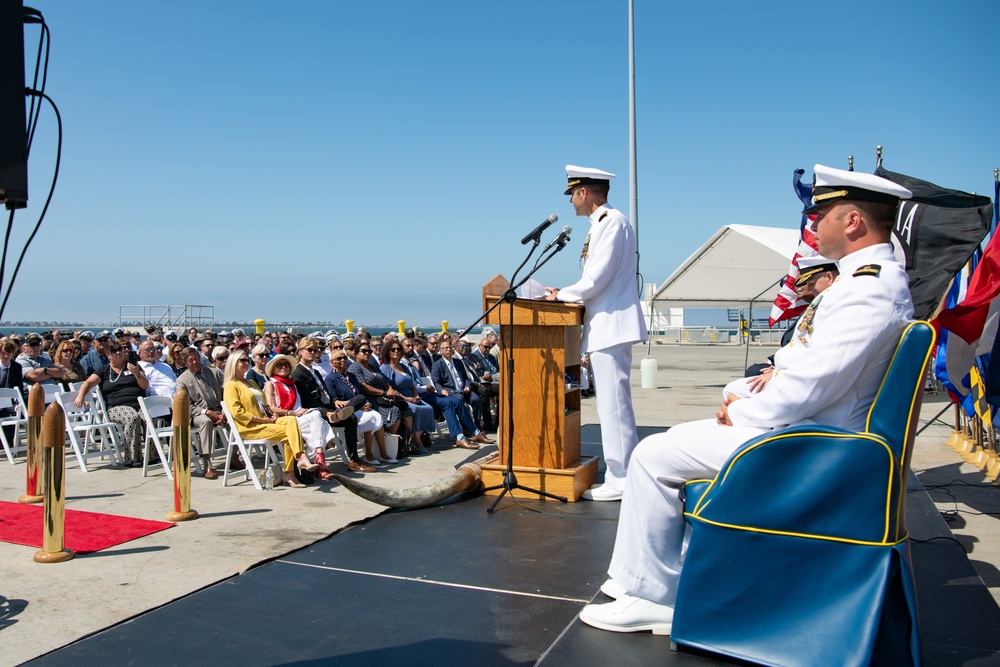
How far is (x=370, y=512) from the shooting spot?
5.50 metres

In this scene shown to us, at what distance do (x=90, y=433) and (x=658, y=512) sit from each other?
7.27 metres

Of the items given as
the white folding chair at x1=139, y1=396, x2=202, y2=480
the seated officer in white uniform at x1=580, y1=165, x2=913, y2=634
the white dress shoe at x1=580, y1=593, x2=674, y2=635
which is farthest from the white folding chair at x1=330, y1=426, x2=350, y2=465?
the white dress shoe at x1=580, y1=593, x2=674, y2=635

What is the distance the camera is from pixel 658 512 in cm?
305

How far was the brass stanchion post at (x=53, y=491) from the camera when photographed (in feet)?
14.0

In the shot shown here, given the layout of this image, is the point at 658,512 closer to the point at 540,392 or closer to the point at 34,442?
the point at 540,392

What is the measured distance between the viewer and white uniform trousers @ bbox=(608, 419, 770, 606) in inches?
117

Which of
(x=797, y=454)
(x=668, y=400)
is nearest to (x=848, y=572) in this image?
(x=797, y=454)

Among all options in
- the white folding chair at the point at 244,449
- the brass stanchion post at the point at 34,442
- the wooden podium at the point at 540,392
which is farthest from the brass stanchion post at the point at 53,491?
the wooden podium at the point at 540,392

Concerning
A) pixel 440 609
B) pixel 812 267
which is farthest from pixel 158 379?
pixel 812 267

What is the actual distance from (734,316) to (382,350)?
37.5m

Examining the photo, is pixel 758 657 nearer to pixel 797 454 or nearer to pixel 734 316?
pixel 797 454

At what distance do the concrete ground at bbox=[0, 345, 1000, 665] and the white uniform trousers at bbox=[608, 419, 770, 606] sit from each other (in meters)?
1.92

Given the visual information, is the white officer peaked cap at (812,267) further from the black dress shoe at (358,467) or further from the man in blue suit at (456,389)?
the black dress shoe at (358,467)

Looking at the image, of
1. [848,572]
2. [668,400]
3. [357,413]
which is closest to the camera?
[848,572]
